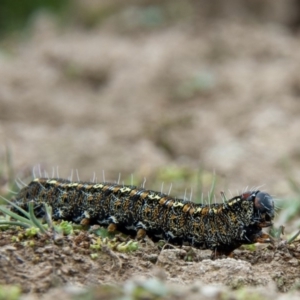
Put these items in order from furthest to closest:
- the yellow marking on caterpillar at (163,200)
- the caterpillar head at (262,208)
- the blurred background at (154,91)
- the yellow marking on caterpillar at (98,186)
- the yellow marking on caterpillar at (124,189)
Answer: the blurred background at (154,91), the yellow marking on caterpillar at (98,186), the yellow marking on caterpillar at (124,189), the yellow marking on caterpillar at (163,200), the caterpillar head at (262,208)

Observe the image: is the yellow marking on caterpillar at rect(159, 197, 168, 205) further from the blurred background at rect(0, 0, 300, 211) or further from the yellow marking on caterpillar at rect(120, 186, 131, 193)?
the blurred background at rect(0, 0, 300, 211)

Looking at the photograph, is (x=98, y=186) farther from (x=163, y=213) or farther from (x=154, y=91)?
(x=154, y=91)

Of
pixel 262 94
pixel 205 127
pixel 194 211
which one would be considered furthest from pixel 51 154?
pixel 194 211

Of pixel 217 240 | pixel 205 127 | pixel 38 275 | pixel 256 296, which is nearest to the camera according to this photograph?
pixel 256 296

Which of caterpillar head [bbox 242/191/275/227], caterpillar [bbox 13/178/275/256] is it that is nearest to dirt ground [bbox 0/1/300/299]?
caterpillar [bbox 13/178/275/256]

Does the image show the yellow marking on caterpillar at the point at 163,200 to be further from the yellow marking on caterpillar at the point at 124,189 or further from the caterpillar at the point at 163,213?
the yellow marking on caterpillar at the point at 124,189

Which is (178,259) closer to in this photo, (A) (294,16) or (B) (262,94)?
(B) (262,94)

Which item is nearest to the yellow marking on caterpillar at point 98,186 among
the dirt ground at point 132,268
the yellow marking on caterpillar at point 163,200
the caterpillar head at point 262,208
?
the yellow marking on caterpillar at point 163,200
